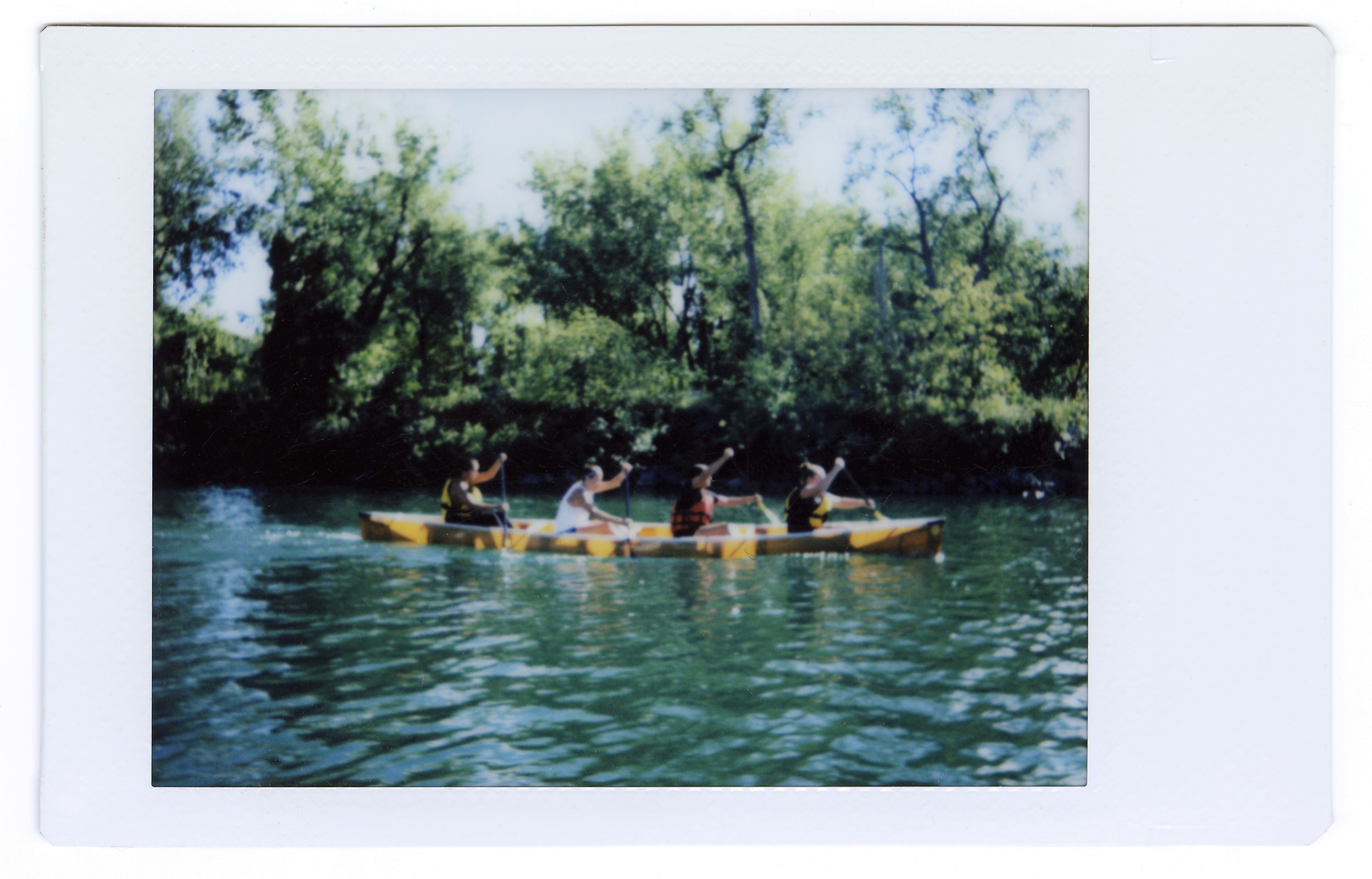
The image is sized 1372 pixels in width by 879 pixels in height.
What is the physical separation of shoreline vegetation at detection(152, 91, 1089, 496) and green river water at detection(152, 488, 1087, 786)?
26cm

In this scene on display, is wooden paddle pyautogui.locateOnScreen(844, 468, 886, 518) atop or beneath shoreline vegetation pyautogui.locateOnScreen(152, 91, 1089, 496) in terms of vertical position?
beneath

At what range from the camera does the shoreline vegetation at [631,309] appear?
240cm

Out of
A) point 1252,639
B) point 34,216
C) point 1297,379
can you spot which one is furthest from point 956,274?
point 34,216

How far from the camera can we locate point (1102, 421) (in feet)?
7.49

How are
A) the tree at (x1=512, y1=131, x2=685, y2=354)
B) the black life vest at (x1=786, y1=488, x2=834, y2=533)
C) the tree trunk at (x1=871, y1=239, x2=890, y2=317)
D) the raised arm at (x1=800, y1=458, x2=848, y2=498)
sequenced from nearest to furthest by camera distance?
1. the tree at (x1=512, y1=131, x2=685, y2=354)
2. the tree trunk at (x1=871, y1=239, x2=890, y2=317)
3. the raised arm at (x1=800, y1=458, x2=848, y2=498)
4. the black life vest at (x1=786, y1=488, x2=834, y2=533)

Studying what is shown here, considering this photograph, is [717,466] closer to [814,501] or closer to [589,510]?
[814,501]

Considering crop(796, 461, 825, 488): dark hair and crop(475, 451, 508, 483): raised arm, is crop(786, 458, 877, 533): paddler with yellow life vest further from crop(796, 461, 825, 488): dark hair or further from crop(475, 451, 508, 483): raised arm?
crop(475, 451, 508, 483): raised arm

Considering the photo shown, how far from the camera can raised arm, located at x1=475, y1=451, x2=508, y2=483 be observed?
287 cm

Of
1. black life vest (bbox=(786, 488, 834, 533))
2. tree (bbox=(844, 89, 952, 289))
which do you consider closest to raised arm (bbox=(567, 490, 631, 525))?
black life vest (bbox=(786, 488, 834, 533))

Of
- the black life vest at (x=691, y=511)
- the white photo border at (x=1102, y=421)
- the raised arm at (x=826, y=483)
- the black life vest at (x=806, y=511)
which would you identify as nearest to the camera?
the white photo border at (x=1102, y=421)

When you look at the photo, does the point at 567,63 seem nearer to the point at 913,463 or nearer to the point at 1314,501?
the point at 913,463

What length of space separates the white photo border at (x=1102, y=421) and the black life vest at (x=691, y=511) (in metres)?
1.34

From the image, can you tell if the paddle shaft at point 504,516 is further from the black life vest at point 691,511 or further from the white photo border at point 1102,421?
the white photo border at point 1102,421

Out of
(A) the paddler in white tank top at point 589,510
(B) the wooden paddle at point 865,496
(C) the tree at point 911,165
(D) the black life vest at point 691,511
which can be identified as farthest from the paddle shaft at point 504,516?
(C) the tree at point 911,165
